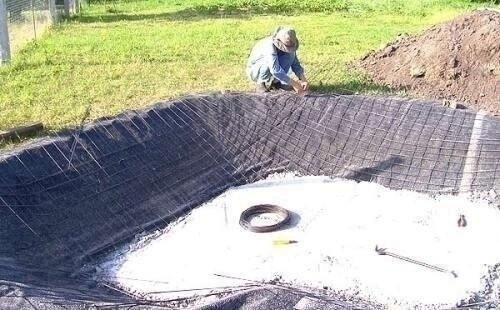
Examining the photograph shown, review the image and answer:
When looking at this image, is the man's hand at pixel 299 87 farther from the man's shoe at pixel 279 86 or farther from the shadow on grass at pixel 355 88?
the shadow on grass at pixel 355 88

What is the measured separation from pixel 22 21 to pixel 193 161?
6134 mm

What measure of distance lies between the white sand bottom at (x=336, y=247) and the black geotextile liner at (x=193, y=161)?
0.23 meters

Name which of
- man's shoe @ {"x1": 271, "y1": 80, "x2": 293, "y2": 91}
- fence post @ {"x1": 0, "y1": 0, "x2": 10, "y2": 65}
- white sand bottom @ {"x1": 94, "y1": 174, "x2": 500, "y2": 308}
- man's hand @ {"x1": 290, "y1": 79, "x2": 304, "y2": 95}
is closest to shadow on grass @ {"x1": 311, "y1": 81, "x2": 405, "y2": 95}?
man's shoe @ {"x1": 271, "y1": 80, "x2": 293, "y2": 91}

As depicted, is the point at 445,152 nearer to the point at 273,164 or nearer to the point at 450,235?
the point at 450,235

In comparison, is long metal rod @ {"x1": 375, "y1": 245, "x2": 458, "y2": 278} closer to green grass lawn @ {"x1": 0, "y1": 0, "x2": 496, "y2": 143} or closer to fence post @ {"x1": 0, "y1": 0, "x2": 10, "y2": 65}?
green grass lawn @ {"x1": 0, "y1": 0, "x2": 496, "y2": 143}

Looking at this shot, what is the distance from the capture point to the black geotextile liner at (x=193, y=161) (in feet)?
16.2

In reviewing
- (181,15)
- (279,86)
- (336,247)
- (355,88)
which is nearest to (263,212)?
(336,247)

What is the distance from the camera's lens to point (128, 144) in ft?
19.5

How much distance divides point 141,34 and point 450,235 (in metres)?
7.98

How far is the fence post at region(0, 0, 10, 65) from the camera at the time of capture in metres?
9.48

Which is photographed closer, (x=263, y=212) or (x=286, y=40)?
(x=263, y=212)

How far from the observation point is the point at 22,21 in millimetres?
10867

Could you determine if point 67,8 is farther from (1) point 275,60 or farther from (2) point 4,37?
(1) point 275,60

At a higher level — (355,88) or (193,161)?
(355,88)
